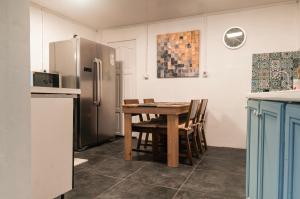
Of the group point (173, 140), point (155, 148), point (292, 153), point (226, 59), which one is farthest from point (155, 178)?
point (226, 59)

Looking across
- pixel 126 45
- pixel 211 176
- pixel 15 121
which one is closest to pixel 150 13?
pixel 126 45

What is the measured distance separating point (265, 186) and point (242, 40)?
3318mm

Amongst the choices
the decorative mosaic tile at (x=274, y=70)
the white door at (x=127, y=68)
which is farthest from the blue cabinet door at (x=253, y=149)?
the white door at (x=127, y=68)

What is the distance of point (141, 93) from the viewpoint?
189 inches

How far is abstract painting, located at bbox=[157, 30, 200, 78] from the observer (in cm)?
426

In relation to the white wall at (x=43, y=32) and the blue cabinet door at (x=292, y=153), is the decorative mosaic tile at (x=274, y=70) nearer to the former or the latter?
the blue cabinet door at (x=292, y=153)

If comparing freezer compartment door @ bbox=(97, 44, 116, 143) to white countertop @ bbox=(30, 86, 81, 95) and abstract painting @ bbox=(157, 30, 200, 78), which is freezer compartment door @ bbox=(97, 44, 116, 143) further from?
white countertop @ bbox=(30, 86, 81, 95)

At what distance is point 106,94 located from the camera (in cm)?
430

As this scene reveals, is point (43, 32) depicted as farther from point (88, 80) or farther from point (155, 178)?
point (155, 178)

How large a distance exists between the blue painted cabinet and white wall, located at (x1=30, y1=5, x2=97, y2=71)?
3.66 metres

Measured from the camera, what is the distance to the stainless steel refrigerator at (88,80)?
371 centimetres

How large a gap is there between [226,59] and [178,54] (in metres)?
0.94

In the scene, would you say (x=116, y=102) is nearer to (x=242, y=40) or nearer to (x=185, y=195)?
(x=242, y=40)

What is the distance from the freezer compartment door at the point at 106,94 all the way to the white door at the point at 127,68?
460 millimetres
